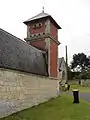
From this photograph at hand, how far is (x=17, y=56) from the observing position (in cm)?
1620

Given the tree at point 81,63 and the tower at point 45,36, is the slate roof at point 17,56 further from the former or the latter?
the tree at point 81,63

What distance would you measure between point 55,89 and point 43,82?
4.69 metres

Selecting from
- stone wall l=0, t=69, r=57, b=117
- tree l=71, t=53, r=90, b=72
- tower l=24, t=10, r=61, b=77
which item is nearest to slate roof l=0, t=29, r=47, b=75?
stone wall l=0, t=69, r=57, b=117

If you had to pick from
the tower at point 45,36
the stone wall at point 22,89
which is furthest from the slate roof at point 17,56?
the tower at point 45,36

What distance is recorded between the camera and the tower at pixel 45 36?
77.7 ft

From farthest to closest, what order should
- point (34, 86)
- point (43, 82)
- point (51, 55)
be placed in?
point (51, 55) → point (43, 82) → point (34, 86)

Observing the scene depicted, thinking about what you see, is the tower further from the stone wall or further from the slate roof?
the stone wall

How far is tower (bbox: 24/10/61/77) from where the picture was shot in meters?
23.7

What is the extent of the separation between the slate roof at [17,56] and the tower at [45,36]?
2029mm

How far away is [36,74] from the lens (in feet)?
61.0

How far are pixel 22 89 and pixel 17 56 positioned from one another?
2.51m

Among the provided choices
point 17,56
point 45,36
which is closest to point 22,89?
point 17,56

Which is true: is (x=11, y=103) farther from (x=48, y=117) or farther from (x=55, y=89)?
(x=55, y=89)

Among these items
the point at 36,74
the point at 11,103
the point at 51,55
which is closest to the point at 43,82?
the point at 36,74
